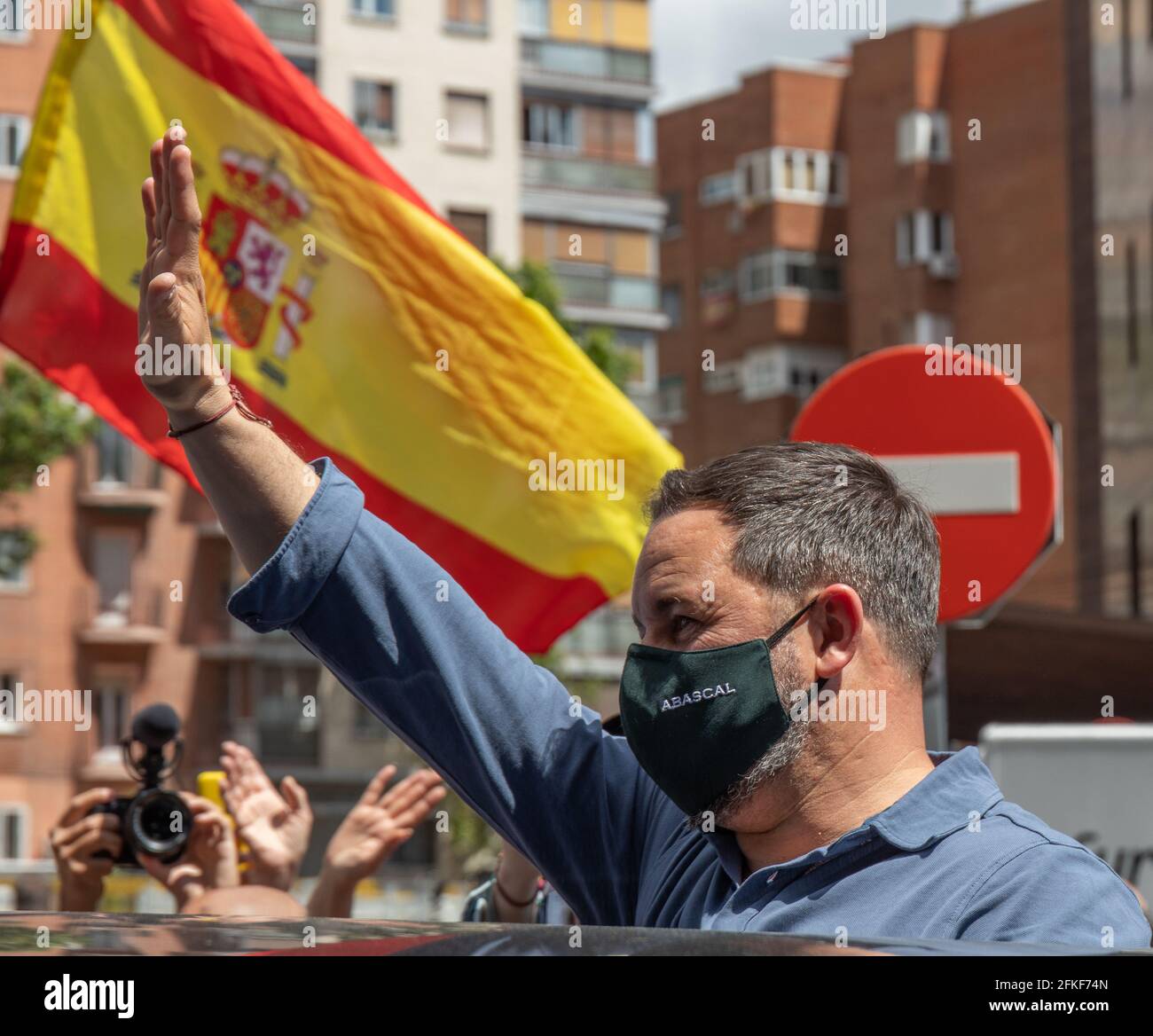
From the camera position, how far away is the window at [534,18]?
159 ft

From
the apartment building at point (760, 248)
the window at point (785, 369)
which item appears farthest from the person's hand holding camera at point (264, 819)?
the window at point (785, 369)

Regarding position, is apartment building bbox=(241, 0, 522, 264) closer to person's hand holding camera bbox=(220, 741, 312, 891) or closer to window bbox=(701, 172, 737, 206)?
window bbox=(701, 172, 737, 206)

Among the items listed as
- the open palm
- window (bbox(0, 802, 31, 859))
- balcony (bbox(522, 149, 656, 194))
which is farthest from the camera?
balcony (bbox(522, 149, 656, 194))

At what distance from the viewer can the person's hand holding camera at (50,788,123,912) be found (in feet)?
17.3

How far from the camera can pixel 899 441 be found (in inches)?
228

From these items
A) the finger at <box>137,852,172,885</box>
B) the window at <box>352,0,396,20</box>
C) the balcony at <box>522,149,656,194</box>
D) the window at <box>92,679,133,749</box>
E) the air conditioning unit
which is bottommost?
the window at <box>92,679,133,749</box>

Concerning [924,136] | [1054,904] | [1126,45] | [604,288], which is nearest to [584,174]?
[604,288]

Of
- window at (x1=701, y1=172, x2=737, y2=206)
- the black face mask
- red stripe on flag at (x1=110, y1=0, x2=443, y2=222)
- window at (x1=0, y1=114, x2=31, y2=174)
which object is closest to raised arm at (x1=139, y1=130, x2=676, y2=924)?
the black face mask

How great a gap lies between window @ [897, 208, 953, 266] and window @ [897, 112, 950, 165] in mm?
1260

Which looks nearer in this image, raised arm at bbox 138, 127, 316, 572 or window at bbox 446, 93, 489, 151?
raised arm at bbox 138, 127, 316, 572

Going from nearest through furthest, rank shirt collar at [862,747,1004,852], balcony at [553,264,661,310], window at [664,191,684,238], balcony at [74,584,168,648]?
1. shirt collar at [862,747,1004,852]
2. balcony at [74,584,168,648]
3. balcony at [553,264,661,310]
4. window at [664,191,684,238]

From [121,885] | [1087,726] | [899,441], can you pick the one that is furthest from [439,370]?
[121,885]

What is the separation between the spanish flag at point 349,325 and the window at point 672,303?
4832 centimetres
